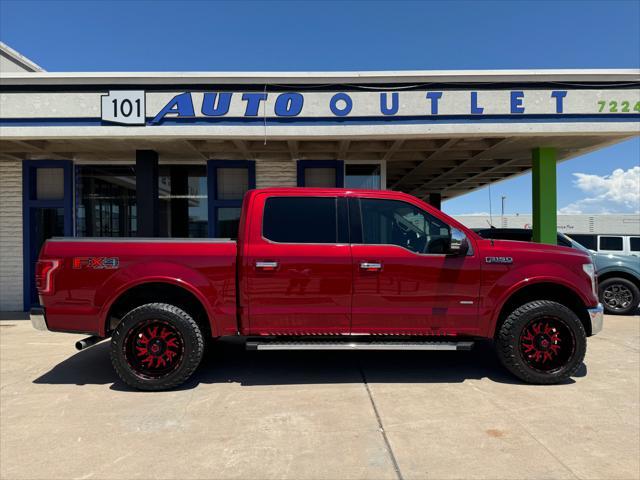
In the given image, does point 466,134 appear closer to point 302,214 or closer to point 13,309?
point 302,214

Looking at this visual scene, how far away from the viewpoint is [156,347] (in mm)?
4098

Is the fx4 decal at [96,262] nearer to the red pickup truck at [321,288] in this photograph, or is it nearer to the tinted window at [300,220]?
the red pickup truck at [321,288]

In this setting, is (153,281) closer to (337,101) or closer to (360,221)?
(360,221)

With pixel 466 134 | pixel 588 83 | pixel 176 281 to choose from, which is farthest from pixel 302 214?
pixel 588 83

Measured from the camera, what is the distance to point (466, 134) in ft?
22.2

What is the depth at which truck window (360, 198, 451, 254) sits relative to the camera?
415 centimetres

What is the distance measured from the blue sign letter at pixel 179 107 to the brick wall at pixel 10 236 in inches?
168

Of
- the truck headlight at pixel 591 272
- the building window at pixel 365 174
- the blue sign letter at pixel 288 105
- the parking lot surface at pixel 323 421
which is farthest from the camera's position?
the building window at pixel 365 174

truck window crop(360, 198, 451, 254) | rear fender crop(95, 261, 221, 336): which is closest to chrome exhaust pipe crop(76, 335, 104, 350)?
rear fender crop(95, 261, 221, 336)

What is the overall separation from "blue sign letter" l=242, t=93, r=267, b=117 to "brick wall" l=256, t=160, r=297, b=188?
79.2 inches

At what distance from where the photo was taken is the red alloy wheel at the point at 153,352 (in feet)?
13.4

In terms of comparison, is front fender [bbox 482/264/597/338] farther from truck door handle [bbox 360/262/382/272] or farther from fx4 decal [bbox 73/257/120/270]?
fx4 decal [bbox 73/257/120/270]

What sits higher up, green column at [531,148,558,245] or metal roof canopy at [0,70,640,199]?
metal roof canopy at [0,70,640,199]

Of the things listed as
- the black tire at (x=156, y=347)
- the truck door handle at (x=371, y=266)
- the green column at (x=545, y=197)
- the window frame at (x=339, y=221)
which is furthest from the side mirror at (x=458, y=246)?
the green column at (x=545, y=197)
